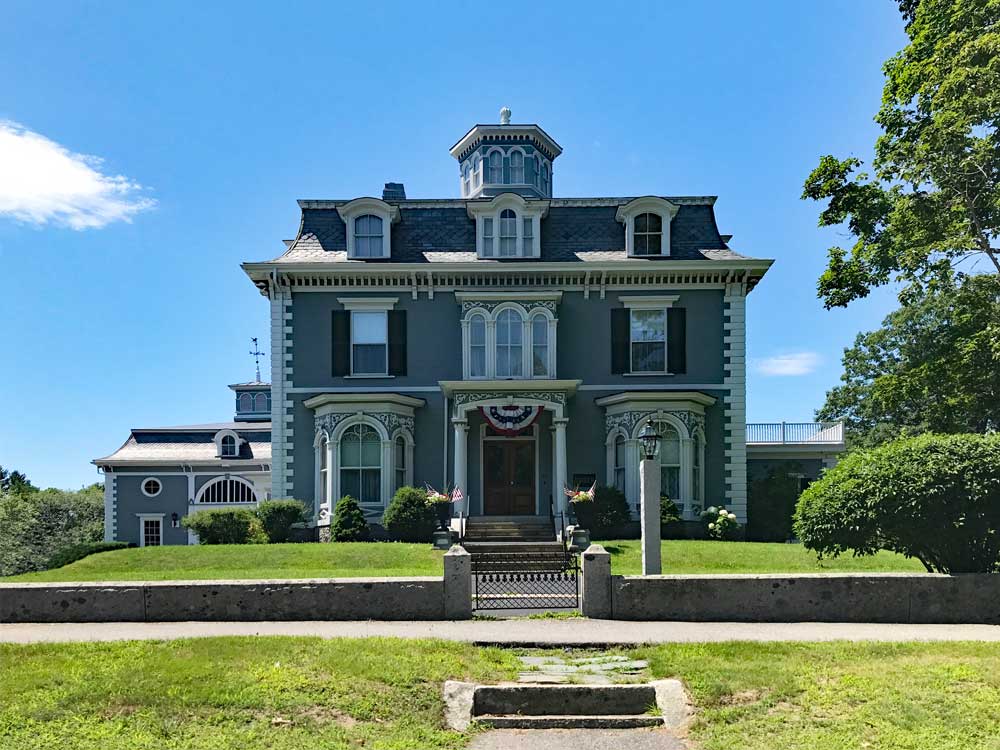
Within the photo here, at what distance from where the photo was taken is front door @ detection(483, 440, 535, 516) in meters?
26.0

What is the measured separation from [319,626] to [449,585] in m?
1.79

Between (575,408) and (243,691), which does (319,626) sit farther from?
(575,408)

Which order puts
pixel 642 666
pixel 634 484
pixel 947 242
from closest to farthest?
pixel 642 666
pixel 947 242
pixel 634 484

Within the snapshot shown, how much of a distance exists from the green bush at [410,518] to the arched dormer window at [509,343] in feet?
14.3

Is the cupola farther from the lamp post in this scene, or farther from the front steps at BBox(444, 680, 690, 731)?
the front steps at BBox(444, 680, 690, 731)

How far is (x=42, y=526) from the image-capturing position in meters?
48.0

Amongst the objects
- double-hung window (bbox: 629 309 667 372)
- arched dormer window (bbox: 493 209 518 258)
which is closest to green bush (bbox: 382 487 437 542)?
double-hung window (bbox: 629 309 667 372)

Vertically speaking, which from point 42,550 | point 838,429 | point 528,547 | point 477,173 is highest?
point 477,173

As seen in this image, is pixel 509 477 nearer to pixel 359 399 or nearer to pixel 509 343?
pixel 509 343

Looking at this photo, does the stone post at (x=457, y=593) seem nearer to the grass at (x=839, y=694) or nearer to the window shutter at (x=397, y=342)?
the grass at (x=839, y=694)

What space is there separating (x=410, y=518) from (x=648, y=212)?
10.9 meters

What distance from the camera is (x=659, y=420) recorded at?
82.6 ft

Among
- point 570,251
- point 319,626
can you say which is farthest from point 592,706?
point 570,251

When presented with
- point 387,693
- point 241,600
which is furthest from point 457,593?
point 387,693
